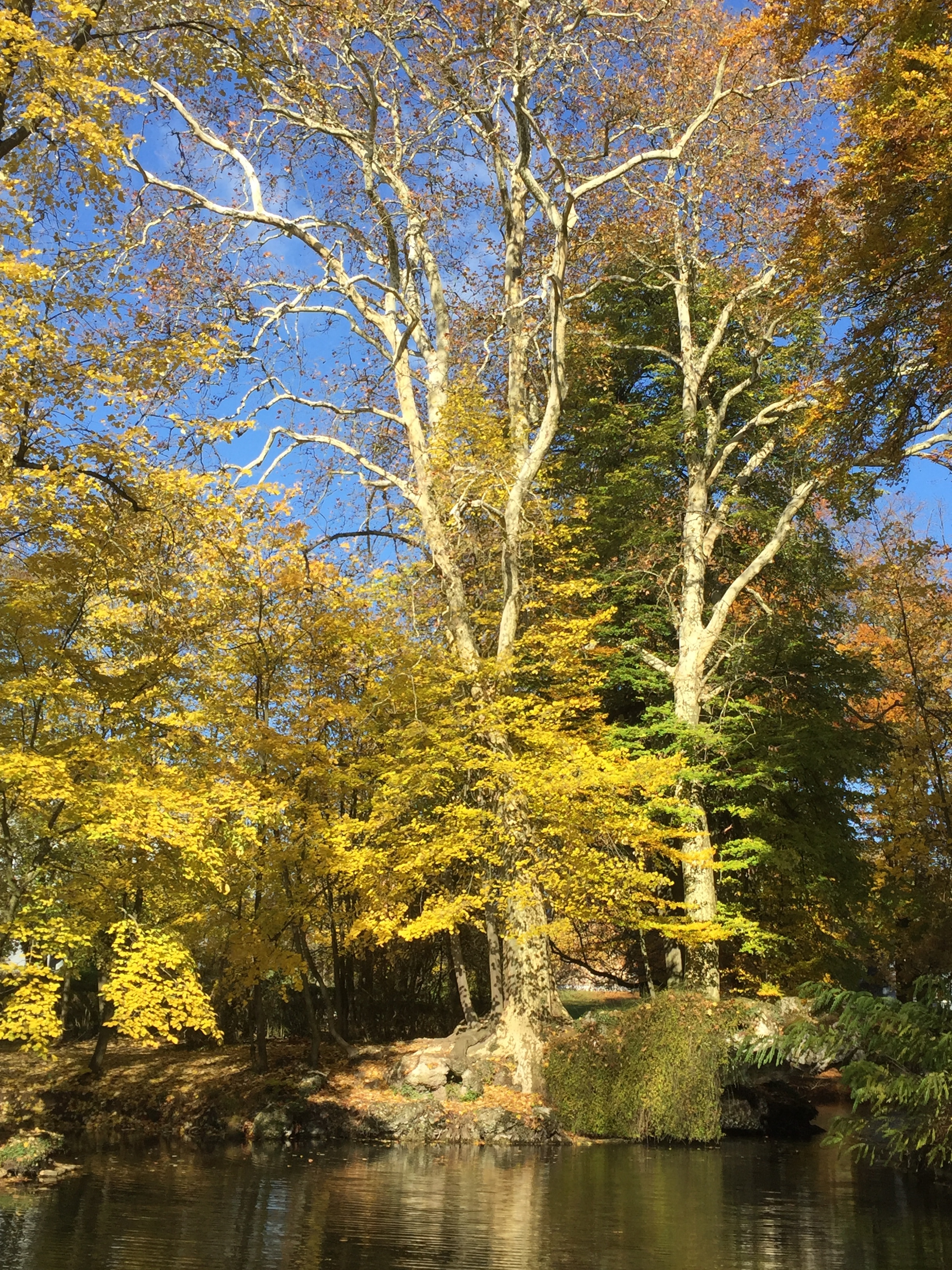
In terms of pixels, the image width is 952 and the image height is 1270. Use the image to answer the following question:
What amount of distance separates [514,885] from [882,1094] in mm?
6094

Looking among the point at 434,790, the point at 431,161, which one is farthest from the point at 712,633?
the point at 431,161

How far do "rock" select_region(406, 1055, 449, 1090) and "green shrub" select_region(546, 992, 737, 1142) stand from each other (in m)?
1.56

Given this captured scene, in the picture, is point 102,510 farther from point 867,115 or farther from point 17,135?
point 867,115

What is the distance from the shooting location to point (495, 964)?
15.5m

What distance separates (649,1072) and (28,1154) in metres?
6.89

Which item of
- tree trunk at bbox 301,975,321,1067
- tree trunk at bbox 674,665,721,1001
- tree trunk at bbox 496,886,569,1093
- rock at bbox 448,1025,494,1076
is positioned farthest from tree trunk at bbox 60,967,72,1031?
tree trunk at bbox 674,665,721,1001

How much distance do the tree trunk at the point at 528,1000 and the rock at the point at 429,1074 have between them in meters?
0.88

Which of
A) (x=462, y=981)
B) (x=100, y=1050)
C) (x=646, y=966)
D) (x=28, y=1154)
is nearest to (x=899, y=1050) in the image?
(x=28, y=1154)

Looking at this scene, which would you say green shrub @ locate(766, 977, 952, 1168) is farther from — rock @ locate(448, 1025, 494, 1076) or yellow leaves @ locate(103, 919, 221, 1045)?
rock @ locate(448, 1025, 494, 1076)

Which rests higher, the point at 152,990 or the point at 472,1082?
the point at 152,990

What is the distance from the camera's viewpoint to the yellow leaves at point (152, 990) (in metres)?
10.4

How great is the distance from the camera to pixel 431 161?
16625 millimetres

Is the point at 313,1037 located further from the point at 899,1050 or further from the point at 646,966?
the point at 899,1050

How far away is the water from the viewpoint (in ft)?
20.1
